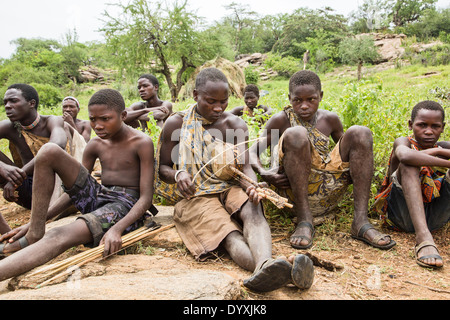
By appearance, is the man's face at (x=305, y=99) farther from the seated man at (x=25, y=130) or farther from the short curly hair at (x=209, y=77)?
the seated man at (x=25, y=130)

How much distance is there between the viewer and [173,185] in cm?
268

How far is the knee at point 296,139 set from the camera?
238 cm

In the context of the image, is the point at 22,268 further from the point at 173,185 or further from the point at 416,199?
the point at 416,199

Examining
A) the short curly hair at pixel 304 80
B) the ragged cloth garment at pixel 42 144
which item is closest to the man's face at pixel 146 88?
the ragged cloth garment at pixel 42 144

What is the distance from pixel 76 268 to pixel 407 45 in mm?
22025

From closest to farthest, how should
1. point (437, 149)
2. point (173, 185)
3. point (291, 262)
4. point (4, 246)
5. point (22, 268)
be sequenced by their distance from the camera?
point (291, 262), point (22, 268), point (4, 246), point (437, 149), point (173, 185)

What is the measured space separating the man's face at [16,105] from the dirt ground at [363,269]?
221 centimetres

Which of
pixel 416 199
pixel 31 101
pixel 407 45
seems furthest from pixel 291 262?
pixel 407 45

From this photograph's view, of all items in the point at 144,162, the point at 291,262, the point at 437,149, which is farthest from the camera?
the point at 144,162

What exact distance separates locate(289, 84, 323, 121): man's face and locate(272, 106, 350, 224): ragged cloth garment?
127 mm

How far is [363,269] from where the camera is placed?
2045mm

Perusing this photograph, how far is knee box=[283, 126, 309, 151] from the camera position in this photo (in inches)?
93.8

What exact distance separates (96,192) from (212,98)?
1093 mm
